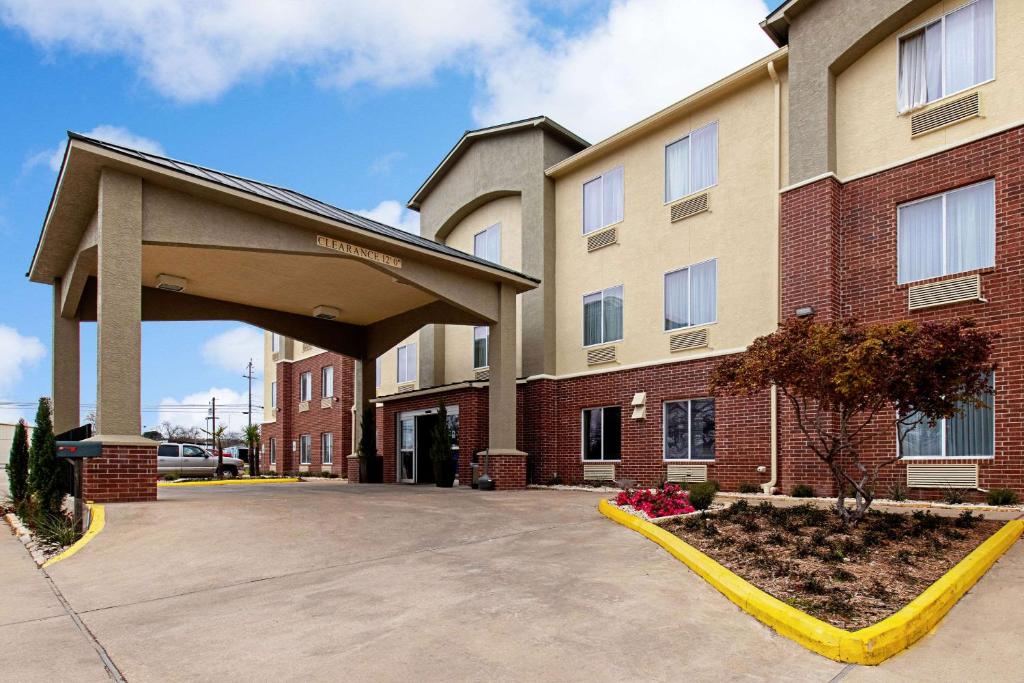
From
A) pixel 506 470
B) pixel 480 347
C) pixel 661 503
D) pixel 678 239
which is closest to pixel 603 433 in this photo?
pixel 506 470

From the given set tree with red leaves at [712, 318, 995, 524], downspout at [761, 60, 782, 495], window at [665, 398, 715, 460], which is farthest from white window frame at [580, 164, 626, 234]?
tree with red leaves at [712, 318, 995, 524]

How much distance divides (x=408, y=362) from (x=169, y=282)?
1266cm

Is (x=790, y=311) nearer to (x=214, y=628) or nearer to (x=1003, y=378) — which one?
Answer: (x=1003, y=378)

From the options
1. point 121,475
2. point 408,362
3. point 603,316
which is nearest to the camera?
point 121,475

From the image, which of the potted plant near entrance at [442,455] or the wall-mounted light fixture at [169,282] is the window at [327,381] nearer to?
the potted plant near entrance at [442,455]

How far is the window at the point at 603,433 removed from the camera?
1948cm

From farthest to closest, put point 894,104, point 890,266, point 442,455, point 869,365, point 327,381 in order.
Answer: point 327,381 < point 442,455 < point 894,104 < point 890,266 < point 869,365

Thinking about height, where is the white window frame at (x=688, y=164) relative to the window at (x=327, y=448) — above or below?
above

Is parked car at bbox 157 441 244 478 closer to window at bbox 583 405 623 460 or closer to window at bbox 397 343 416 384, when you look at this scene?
window at bbox 397 343 416 384

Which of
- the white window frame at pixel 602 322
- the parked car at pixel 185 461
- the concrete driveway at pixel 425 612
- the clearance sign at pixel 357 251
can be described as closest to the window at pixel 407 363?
the white window frame at pixel 602 322

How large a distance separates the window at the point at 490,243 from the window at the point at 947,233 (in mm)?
12500

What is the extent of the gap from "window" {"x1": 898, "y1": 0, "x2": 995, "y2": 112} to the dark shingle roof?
9.43m

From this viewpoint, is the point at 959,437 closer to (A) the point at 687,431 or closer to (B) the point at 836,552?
(A) the point at 687,431

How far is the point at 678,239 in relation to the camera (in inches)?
723
